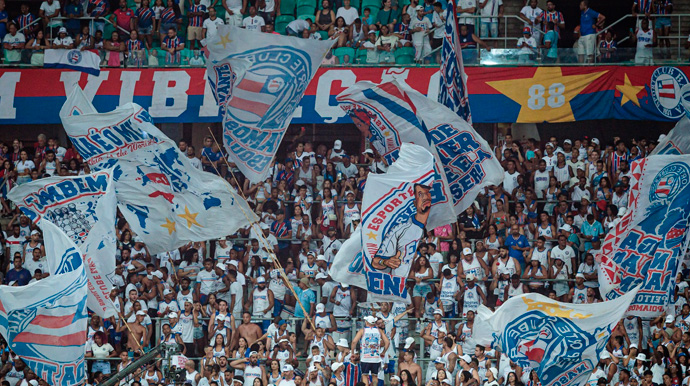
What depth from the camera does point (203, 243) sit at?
20.6m

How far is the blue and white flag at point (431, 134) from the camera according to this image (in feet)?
54.3

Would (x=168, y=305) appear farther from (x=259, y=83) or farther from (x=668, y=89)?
(x=668, y=89)

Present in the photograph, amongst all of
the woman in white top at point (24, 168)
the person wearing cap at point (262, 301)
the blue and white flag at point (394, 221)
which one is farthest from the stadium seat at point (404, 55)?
the blue and white flag at point (394, 221)

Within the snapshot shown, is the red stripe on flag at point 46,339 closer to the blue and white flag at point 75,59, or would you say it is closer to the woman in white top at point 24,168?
the woman in white top at point 24,168

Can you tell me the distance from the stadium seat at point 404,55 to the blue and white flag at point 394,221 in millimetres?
8271

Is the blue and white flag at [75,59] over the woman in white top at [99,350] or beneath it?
over

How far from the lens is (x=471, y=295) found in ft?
61.9

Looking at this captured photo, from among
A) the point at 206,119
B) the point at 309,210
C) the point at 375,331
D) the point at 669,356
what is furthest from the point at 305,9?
the point at 669,356

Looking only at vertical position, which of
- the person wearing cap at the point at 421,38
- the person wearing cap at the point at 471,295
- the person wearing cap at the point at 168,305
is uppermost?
the person wearing cap at the point at 421,38

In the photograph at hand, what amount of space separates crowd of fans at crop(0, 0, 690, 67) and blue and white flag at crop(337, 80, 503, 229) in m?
5.99

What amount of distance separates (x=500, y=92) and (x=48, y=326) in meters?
12.0

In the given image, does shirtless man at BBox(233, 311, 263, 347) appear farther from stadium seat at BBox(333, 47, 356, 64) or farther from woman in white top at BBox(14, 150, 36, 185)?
stadium seat at BBox(333, 47, 356, 64)

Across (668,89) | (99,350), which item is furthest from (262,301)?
(668,89)

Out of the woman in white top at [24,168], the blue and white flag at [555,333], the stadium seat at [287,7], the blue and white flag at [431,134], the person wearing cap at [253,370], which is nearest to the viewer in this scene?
the blue and white flag at [555,333]
